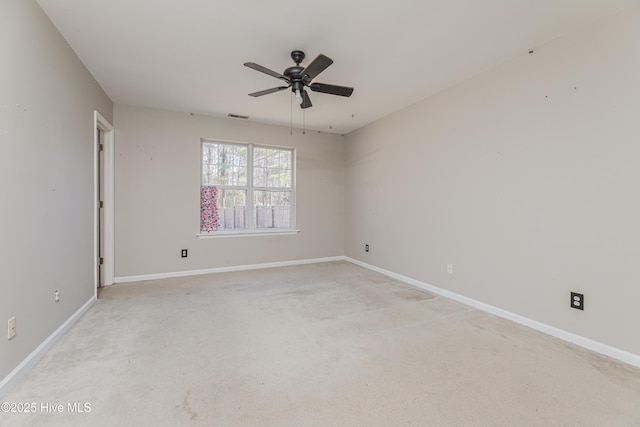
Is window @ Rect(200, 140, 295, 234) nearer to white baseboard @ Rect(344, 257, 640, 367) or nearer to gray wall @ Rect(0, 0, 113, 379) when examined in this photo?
gray wall @ Rect(0, 0, 113, 379)

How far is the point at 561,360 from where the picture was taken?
6.61 ft

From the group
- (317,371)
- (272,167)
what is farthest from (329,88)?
(272,167)

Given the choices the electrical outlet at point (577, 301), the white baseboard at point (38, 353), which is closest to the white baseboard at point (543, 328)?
the electrical outlet at point (577, 301)

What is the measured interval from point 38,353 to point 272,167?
12.4 ft

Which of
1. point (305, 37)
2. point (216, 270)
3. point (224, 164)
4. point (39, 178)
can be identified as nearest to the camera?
point (39, 178)

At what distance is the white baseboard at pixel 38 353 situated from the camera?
65.3 inches

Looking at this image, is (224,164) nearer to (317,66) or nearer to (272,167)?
(272,167)

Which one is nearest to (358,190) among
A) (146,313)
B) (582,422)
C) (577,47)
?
(577,47)

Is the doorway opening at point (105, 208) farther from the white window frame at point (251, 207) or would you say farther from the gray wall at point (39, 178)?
the white window frame at point (251, 207)

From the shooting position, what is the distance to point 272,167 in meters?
5.08

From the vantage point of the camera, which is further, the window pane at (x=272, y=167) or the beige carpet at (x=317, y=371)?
the window pane at (x=272, y=167)

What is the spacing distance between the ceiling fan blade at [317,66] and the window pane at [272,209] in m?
2.78

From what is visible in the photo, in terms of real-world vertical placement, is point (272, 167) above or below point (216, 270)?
above

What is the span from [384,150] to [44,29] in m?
3.92
